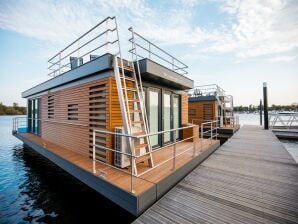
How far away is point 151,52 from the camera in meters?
5.81

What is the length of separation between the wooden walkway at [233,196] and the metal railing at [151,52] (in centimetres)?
426

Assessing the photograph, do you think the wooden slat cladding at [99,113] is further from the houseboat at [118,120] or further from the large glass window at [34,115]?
the large glass window at [34,115]

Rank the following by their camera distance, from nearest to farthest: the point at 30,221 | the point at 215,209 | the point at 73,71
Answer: the point at 215,209 < the point at 30,221 < the point at 73,71

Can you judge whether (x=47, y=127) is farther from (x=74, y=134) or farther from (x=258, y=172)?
(x=258, y=172)

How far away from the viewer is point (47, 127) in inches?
349

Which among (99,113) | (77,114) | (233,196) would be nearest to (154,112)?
(99,113)

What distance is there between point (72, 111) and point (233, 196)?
641cm

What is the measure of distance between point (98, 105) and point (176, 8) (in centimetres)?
689

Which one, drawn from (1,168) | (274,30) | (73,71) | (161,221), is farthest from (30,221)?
(274,30)

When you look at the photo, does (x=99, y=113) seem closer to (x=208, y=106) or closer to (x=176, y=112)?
(x=176, y=112)

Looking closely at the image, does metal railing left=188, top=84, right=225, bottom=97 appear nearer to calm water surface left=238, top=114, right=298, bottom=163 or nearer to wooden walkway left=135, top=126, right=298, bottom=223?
calm water surface left=238, top=114, right=298, bottom=163

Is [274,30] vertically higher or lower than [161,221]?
higher

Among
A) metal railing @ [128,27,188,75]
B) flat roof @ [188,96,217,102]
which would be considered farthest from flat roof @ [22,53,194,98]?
flat roof @ [188,96,217,102]

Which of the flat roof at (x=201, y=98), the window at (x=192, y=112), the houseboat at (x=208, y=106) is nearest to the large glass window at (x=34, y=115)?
the houseboat at (x=208, y=106)
